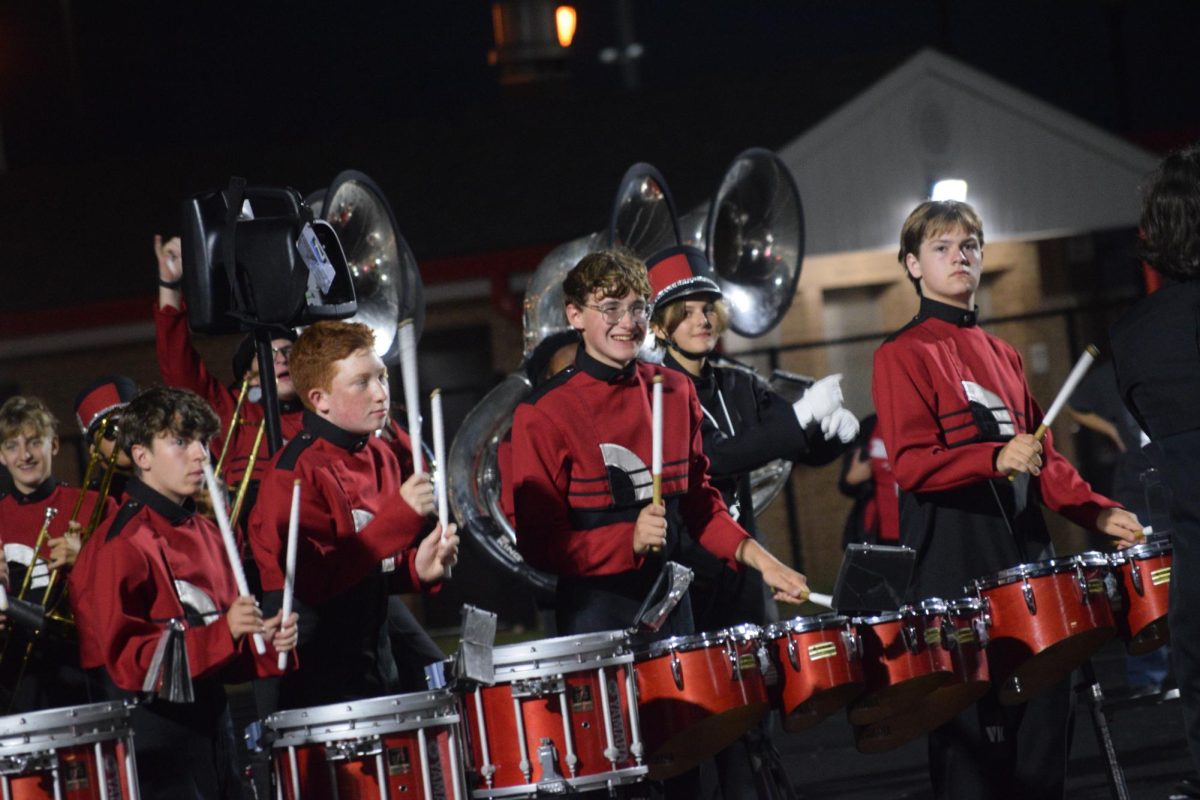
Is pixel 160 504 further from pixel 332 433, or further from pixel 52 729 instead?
pixel 52 729

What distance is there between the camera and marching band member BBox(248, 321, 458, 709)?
4.32m

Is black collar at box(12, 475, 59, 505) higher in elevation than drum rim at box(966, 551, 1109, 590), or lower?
higher

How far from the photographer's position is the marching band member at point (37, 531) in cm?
570

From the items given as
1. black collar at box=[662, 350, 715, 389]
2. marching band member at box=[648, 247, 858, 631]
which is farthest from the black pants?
black collar at box=[662, 350, 715, 389]

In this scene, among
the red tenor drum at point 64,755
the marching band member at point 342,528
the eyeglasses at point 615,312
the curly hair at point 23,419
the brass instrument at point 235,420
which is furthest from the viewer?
the curly hair at point 23,419

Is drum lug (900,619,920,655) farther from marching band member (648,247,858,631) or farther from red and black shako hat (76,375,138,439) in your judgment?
red and black shako hat (76,375,138,439)

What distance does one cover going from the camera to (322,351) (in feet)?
14.9

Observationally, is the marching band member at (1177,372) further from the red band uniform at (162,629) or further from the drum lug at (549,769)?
the red band uniform at (162,629)

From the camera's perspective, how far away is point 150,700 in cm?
408

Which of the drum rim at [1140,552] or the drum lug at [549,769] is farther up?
the drum rim at [1140,552]

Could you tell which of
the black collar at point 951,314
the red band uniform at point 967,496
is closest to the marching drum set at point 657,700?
the red band uniform at point 967,496

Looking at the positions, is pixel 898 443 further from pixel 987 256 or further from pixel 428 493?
pixel 987 256

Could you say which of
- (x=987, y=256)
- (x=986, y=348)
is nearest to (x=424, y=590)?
(x=986, y=348)

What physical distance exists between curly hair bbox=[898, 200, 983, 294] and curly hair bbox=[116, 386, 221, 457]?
1955mm
